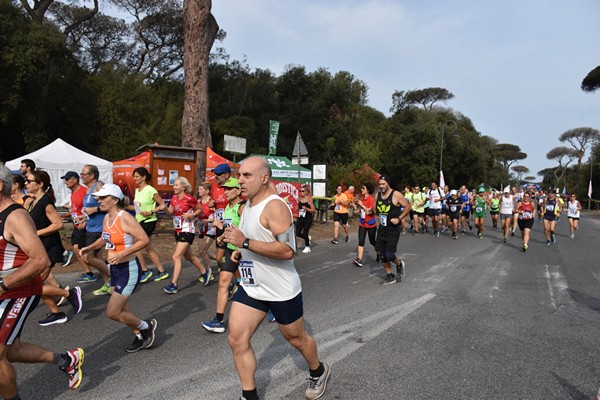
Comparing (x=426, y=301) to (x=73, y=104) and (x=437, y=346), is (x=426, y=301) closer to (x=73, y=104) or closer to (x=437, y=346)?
(x=437, y=346)

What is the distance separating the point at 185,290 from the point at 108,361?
2.79 m

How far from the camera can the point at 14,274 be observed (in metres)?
2.74

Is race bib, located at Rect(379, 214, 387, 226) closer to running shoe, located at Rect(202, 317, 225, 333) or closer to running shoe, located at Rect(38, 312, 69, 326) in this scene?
running shoe, located at Rect(202, 317, 225, 333)

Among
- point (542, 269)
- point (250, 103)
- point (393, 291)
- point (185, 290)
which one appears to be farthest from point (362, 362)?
point (250, 103)

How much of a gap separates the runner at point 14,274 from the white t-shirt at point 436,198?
1466cm

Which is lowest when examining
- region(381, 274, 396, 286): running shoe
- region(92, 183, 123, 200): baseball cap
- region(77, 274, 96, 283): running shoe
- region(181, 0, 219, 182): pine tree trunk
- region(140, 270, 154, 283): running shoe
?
region(77, 274, 96, 283): running shoe

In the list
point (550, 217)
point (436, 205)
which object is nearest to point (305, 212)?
point (436, 205)

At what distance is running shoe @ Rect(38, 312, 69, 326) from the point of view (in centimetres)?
503

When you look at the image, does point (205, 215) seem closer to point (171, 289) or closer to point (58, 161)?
point (171, 289)

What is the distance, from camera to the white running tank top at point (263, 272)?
299 cm

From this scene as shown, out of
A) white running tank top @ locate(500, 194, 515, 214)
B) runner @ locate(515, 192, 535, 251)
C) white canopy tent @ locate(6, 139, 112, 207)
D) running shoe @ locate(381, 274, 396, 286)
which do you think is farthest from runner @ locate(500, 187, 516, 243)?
white canopy tent @ locate(6, 139, 112, 207)

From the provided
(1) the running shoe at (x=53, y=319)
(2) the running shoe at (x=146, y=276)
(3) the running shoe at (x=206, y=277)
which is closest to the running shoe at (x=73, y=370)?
(1) the running shoe at (x=53, y=319)

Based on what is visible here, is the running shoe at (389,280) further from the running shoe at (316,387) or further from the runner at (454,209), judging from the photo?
the runner at (454,209)

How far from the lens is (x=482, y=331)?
501 cm
